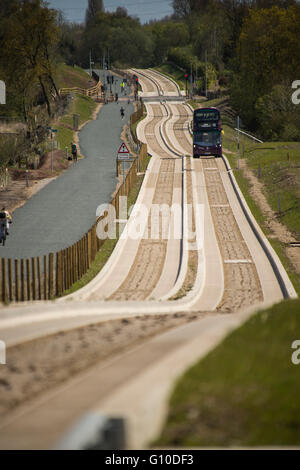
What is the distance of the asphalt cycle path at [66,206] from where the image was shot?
90.6 feet

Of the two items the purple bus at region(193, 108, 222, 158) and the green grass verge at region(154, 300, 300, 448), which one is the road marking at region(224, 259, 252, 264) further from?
the purple bus at region(193, 108, 222, 158)

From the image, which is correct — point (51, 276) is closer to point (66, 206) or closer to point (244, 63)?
point (66, 206)

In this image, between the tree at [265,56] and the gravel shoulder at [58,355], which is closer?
the gravel shoulder at [58,355]

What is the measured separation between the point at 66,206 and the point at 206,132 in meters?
19.6

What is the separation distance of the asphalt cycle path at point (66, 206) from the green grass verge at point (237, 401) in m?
17.4

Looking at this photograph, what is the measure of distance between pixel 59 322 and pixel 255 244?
1822 centimetres

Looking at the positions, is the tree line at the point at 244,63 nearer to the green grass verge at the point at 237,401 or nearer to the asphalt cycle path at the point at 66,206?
the asphalt cycle path at the point at 66,206

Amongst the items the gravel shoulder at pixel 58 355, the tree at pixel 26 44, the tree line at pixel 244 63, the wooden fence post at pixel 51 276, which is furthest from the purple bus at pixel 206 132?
the gravel shoulder at pixel 58 355

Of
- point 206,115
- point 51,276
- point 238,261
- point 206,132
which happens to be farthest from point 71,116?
point 51,276

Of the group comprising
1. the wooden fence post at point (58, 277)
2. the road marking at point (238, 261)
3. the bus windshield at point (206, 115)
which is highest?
the bus windshield at point (206, 115)

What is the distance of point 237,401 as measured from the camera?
7.73 metres

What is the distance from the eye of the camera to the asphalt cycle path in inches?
1088

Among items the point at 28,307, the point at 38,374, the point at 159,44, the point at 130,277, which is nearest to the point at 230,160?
the point at 130,277

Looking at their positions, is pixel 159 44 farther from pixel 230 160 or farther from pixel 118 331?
pixel 118 331
